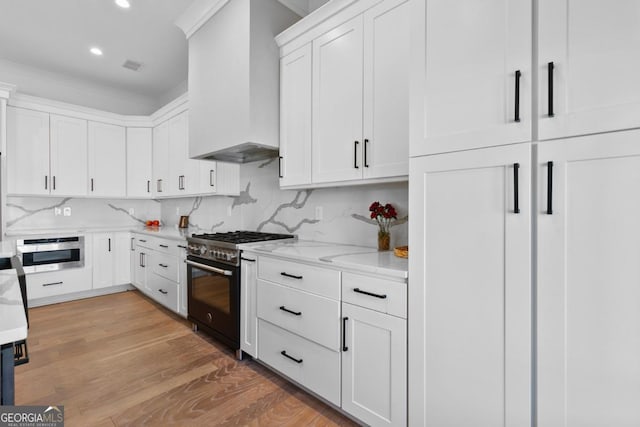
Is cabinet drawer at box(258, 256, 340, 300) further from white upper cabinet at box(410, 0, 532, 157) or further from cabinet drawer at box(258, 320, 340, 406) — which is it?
white upper cabinet at box(410, 0, 532, 157)

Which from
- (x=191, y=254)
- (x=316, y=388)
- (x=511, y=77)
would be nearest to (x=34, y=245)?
(x=191, y=254)

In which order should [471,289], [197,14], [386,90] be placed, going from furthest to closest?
[197,14] < [386,90] < [471,289]

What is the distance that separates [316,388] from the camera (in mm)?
1844

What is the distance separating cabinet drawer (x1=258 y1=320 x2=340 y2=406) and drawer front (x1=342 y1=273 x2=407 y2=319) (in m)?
0.37

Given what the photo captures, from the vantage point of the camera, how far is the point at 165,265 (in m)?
3.50

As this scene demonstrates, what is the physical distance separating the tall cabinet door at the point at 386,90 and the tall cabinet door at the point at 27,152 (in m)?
4.22

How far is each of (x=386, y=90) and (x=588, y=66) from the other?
0.99m

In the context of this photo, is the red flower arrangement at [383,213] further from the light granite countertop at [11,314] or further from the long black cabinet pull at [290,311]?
the light granite countertop at [11,314]

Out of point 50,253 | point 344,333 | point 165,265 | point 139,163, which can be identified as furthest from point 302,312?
point 139,163

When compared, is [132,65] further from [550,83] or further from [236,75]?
[550,83]

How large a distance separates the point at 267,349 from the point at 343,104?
1.74m

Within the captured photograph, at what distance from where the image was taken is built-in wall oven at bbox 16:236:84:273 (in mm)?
3600

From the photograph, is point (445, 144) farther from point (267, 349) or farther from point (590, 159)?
point (267, 349)

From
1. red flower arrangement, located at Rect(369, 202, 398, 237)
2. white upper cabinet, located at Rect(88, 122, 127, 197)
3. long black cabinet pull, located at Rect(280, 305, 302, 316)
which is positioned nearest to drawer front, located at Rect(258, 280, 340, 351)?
long black cabinet pull, located at Rect(280, 305, 302, 316)
